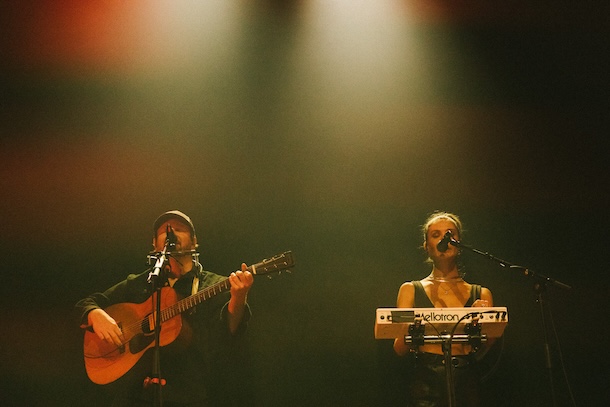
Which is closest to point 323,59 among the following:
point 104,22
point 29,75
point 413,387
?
point 104,22

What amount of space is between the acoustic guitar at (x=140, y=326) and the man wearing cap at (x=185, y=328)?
0.05 m

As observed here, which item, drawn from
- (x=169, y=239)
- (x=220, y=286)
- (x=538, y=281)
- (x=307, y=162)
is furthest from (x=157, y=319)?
(x=307, y=162)

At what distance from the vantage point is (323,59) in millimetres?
5391

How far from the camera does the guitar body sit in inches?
158

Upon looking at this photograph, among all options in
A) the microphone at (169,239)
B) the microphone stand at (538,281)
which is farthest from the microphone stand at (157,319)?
the microphone stand at (538,281)

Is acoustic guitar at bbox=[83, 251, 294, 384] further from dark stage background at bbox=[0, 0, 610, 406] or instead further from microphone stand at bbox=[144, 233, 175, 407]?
dark stage background at bbox=[0, 0, 610, 406]

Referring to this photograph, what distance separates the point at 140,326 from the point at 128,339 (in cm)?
12

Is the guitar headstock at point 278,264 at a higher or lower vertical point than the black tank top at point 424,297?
higher

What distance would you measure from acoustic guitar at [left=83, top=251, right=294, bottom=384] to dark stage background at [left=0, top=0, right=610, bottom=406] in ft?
2.60

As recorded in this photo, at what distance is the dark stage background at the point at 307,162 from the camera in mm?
4809

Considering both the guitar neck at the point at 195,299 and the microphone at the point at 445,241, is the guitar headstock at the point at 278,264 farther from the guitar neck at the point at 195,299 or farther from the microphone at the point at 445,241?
the microphone at the point at 445,241

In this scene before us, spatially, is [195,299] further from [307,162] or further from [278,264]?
[307,162]

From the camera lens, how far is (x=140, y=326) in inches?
161

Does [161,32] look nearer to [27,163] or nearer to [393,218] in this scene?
[27,163]
